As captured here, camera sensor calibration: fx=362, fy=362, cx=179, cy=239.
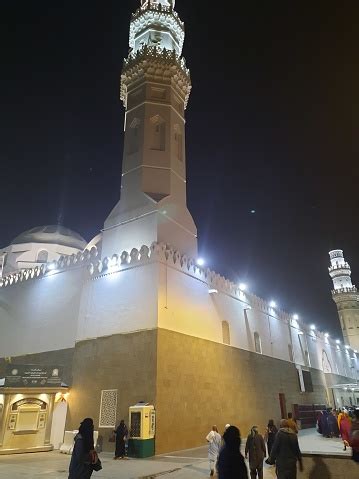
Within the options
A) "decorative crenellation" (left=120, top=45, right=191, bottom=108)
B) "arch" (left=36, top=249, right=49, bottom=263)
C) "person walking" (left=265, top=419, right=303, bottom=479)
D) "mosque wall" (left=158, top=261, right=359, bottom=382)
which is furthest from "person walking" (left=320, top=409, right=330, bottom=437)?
"arch" (left=36, top=249, right=49, bottom=263)

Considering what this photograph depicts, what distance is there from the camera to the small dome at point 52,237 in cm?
2575

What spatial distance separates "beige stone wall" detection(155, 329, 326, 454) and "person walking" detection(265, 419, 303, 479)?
7161mm

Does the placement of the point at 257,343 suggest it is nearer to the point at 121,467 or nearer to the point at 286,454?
the point at 121,467

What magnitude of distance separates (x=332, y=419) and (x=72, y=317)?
1193cm

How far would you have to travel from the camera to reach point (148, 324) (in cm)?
1257

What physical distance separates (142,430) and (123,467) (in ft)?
5.75

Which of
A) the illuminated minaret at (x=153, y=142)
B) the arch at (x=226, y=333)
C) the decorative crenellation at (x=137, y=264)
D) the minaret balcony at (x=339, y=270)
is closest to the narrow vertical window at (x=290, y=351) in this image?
the decorative crenellation at (x=137, y=264)

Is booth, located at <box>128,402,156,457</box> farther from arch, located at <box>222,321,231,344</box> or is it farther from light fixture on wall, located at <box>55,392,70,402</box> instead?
arch, located at <box>222,321,231,344</box>

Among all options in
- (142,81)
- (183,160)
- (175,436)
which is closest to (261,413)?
(175,436)

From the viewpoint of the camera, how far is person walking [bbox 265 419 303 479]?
475 cm

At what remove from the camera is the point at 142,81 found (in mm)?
20156

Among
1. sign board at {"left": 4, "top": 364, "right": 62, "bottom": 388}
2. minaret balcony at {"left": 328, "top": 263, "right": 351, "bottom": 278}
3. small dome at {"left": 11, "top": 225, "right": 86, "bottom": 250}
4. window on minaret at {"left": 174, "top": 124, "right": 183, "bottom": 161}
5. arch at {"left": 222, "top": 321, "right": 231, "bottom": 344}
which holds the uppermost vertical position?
minaret balcony at {"left": 328, "top": 263, "right": 351, "bottom": 278}

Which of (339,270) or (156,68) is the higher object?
(156,68)

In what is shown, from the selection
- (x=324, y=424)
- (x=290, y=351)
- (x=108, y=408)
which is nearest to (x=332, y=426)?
(x=324, y=424)
